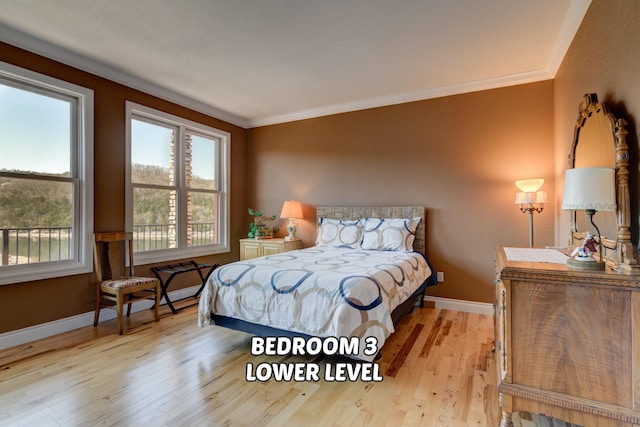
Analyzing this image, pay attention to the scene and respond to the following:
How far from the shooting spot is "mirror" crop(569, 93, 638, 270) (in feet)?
4.61

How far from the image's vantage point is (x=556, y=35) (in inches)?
103

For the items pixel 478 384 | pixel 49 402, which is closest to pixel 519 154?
pixel 478 384

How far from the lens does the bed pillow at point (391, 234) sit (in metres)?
3.57

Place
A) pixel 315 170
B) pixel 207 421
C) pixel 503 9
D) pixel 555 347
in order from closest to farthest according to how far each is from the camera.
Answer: pixel 555 347 → pixel 207 421 → pixel 503 9 → pixel 315 170

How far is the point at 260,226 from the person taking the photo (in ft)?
15.8

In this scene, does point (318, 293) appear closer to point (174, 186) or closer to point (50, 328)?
point (50, 328)

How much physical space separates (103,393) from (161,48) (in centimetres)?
273

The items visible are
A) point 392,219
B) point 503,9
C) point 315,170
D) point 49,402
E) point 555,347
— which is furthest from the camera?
point 315,170

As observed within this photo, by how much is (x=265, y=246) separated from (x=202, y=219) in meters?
1.00

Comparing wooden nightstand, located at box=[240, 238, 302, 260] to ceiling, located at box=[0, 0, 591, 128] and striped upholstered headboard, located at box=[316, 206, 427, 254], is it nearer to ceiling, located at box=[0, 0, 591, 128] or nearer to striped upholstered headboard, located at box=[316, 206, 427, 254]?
striped upholstered headboard, located at box=[316, 206, 427, 254]

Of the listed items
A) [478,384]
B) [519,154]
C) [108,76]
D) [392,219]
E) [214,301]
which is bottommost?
[478,384]

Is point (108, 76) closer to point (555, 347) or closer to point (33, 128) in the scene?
point (33, 128)

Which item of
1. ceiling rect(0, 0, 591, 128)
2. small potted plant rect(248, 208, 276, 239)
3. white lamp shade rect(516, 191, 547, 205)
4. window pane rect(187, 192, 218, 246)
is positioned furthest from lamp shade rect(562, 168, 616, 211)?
window pane rect(187, 192, 218, 246)

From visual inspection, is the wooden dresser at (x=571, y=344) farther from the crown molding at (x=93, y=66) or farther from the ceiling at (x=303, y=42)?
the crown molding at (x=93, y=66)
